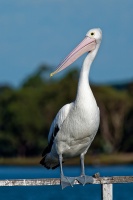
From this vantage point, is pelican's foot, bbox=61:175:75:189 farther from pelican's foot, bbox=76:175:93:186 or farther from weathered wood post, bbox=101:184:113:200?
weathered wood post, bbox=101:184:113:200

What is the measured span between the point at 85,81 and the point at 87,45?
2.17 feet

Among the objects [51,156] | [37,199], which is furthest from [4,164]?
[51,156]

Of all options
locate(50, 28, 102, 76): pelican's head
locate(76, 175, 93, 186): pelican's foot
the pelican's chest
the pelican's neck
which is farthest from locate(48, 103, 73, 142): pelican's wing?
locate(76, 175, 93, 186): pelican's foot

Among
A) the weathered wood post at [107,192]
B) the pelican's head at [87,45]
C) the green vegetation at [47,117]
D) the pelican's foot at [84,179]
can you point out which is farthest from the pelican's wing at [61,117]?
the green vegetation at [47,117]

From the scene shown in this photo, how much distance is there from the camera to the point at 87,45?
10969mm

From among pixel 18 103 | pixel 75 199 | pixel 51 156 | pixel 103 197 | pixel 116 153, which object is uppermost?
pixel 18 103

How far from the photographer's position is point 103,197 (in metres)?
9.29

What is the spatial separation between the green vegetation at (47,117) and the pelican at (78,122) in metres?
58.9

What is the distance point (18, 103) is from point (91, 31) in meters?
72.8

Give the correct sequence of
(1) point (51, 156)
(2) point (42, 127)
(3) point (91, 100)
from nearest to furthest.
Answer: (3) point (91, 100)
(1) point (51, 156)
(2) point (42, 127)

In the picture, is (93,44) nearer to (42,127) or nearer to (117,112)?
(117,112)

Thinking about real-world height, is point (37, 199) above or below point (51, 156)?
above

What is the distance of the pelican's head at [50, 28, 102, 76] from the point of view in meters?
10.9

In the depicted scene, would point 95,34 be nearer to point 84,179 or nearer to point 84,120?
point 84,120
